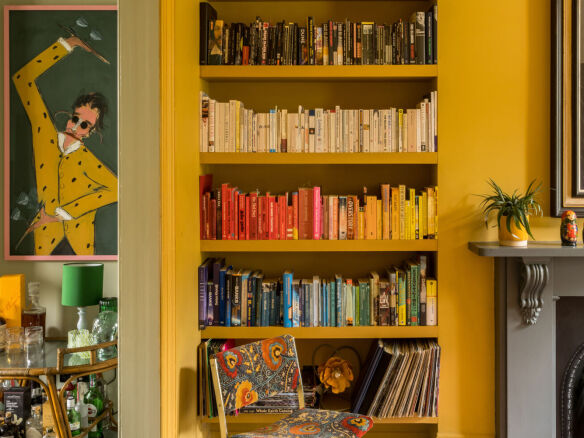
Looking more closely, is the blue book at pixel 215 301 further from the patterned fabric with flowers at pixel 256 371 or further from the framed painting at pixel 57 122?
the framed painting at pixel 57 122

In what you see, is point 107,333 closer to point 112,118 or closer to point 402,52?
point 112,118

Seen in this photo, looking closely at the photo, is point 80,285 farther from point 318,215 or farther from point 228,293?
point 318,215

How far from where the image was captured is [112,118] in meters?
3.06

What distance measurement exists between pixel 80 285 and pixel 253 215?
3.04 feet

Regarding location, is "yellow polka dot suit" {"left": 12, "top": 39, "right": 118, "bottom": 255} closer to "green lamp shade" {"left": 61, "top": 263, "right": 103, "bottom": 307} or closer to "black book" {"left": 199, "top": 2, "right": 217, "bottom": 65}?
"green lamp shade" {"left": 61, "top": 263, "right": 103, "bottom": 307}

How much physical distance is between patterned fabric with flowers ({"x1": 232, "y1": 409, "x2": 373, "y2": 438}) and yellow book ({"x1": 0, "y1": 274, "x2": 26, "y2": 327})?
143cm

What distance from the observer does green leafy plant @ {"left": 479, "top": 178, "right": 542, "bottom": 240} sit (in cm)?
252

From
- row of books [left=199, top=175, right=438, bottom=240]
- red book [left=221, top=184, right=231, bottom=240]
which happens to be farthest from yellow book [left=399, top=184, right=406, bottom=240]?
red book [left=221, top=184, right=231, bottom=240]

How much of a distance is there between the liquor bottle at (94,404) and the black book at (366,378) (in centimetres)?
125

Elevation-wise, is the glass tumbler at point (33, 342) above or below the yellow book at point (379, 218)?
below

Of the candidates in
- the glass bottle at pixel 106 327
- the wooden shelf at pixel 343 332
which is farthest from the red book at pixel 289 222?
the glass bottle at pixel 106 327

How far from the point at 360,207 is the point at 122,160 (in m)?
1.15

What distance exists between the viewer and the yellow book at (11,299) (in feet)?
9.52

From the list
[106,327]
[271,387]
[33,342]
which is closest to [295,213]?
[271,387]
